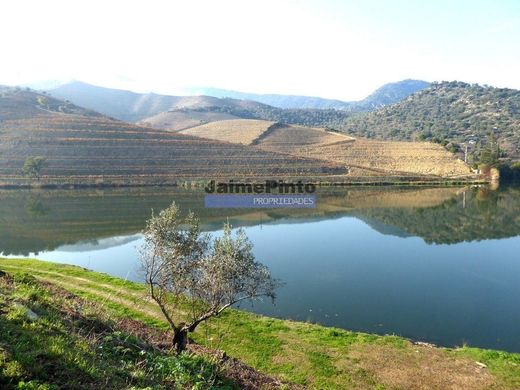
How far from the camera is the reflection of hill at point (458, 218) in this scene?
177 feet

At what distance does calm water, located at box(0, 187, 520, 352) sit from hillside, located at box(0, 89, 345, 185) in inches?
586

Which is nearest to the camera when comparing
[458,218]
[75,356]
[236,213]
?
[75,356]

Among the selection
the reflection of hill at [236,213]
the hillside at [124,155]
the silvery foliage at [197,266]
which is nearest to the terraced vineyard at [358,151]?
the hillside at [124,155]

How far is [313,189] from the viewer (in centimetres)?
9631

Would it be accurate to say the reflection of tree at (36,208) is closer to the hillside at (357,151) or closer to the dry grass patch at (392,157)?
the hillside at (357,151)

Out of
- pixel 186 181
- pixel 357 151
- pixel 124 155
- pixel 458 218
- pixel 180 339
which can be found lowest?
pixel 186 181

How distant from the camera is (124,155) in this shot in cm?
11012

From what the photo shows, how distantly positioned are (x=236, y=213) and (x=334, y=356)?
52.1 meters

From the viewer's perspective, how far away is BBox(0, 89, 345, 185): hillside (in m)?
102

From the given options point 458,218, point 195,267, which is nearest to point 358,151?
point 458,218

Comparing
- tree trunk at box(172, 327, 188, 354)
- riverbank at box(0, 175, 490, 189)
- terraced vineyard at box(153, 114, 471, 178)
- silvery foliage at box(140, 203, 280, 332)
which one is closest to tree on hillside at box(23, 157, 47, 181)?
riverbank at box(0, 175, 490, 189)

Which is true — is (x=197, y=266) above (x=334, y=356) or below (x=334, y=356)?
above

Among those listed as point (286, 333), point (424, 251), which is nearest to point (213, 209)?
point (424, 251)

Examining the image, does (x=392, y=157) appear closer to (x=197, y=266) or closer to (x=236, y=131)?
(x=236, y=131)
